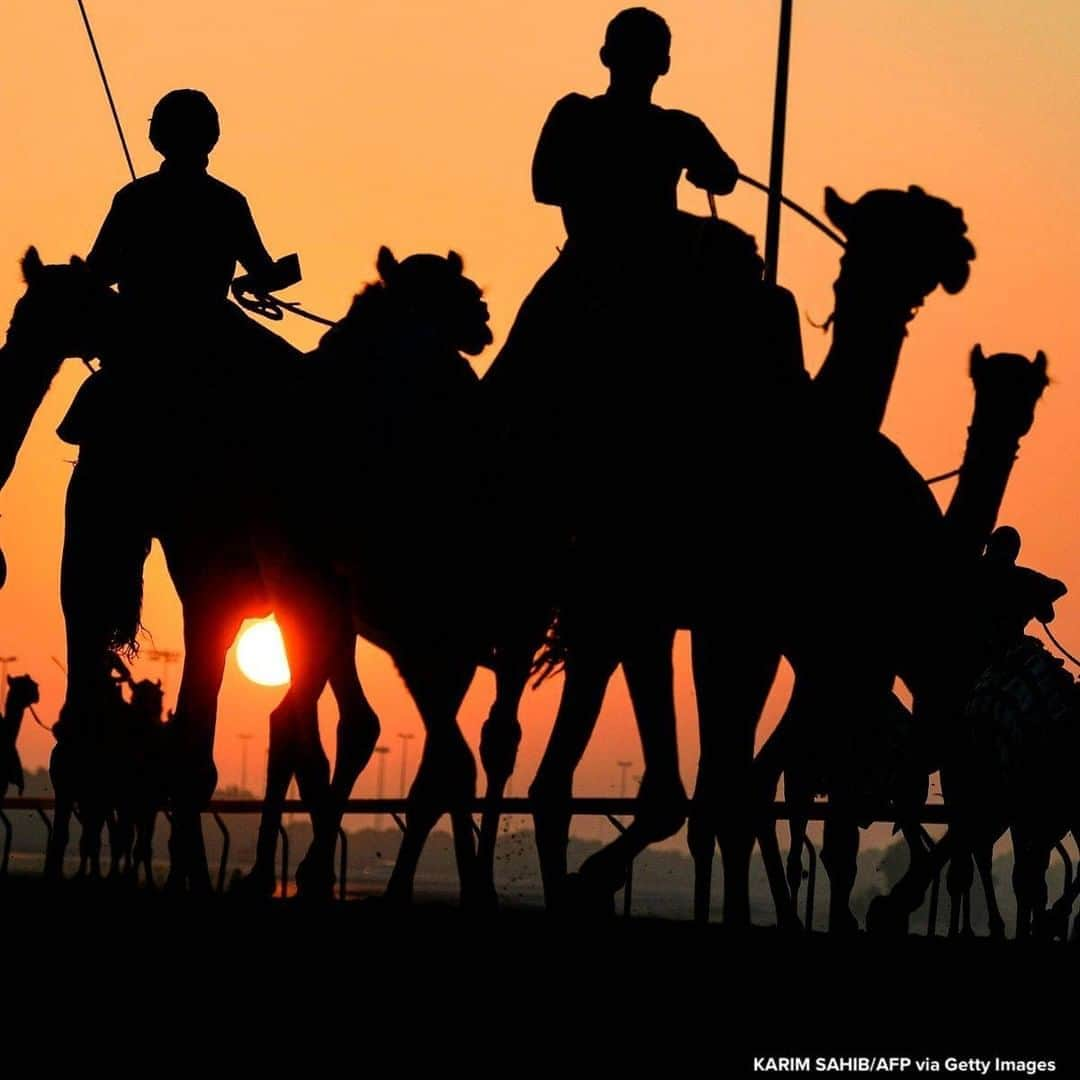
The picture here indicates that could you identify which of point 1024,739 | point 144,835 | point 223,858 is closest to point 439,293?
point 223,858

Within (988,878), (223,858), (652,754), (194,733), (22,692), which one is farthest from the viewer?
(22,692)

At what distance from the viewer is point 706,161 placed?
45.0 ft

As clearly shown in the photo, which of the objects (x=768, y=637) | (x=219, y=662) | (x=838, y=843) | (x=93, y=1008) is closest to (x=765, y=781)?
(x=838, y=843)

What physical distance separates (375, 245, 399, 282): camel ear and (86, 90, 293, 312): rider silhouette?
1513 millimetres

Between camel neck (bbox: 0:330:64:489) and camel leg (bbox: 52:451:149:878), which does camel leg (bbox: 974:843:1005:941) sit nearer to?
camel leg (bbox: 52:451:149:878)

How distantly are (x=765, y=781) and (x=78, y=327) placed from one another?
14.3ft

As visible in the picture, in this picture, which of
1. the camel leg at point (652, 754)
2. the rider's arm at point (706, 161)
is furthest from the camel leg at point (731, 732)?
the rider's arm at point (706, 161)

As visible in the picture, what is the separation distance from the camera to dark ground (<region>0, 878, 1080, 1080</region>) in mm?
8328

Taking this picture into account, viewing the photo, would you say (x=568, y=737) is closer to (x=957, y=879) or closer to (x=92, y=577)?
(x=92, y=577)

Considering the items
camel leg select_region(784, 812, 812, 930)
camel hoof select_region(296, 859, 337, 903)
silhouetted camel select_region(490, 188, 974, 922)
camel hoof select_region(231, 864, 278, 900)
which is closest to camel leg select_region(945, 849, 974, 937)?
camel leg select_region(784, 812, 812, 930)

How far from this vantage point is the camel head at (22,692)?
103 ft

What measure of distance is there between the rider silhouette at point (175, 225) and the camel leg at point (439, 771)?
2331 mm

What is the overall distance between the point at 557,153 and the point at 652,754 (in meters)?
A: 3.13

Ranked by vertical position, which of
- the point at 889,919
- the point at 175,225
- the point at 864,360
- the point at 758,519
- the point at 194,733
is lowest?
the point at 889,919
